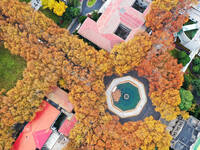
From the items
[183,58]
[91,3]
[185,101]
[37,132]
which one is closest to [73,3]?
[91,3]

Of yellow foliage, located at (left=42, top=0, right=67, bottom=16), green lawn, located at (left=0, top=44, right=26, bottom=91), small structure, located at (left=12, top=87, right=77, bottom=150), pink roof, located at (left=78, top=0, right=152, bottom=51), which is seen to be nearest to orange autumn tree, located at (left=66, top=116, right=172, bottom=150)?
small structure, located at (left=12, top=87, right=77, bottom=150)

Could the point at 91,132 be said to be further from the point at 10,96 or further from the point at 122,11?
the point at 122,11

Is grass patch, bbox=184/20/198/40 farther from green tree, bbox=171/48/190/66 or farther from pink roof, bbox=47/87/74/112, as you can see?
pink roof, bbox=47/87/74/112

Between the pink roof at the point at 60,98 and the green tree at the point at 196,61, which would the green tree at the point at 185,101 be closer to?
the green tree at the point at 196,61

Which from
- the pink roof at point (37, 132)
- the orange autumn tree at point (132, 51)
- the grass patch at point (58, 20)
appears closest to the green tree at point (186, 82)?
the orange autumn tree at point (132, 51)

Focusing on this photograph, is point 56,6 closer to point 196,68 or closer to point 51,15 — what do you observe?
point 51,15

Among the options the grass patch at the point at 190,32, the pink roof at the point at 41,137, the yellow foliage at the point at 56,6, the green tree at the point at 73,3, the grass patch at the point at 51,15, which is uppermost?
the grass patch at the point at 190,32
